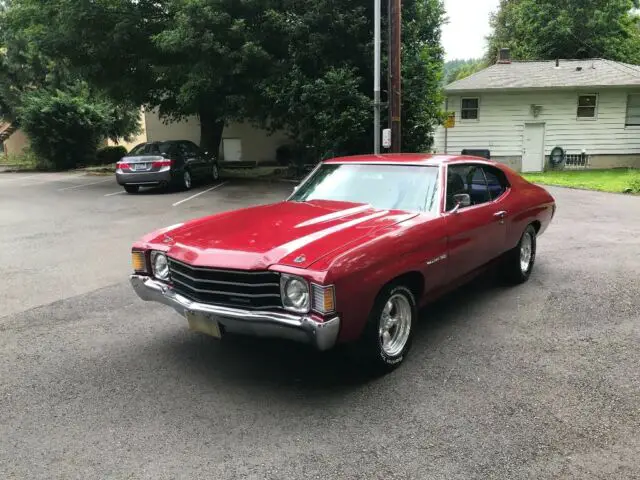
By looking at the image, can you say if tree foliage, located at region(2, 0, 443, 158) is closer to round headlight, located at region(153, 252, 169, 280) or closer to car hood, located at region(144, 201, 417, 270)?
car hood, located at region(144, 201, 417, 270)

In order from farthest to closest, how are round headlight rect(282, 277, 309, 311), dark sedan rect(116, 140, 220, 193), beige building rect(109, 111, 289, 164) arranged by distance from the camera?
beige building rect(109, 111, 289, 164)
dark sedan rect(116, 140, 220, 193)
round headlight rect(282, 277, 309, 311)

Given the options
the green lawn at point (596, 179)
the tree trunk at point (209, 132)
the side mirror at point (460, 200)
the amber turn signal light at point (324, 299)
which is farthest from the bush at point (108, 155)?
the amber turn signal light at point (324, 299)

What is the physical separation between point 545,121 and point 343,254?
2153 centimetres

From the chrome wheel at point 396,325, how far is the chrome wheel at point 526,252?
8.67 ft

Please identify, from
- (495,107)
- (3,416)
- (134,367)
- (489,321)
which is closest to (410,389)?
(489,321)

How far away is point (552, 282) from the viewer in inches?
241

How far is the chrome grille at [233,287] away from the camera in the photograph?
3.39 m

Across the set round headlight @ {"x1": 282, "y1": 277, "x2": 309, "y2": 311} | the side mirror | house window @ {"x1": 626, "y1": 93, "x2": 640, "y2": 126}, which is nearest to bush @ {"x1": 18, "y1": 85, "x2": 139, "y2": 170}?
house window @ {"x1": 626, "y1": 93, "x2": 640, "y2": 126}

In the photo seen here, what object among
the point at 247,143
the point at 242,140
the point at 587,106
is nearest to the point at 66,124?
the point at 242,140

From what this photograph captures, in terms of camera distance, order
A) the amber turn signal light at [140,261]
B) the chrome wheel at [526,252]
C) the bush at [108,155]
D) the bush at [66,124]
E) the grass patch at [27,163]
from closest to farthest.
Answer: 1. the amber turn signal light at [140,261]
2. the chrome wheel at [526,252]
3. the bush at [66,124]
4. the grass patch at [27,163]
5. the bush at [108,155]

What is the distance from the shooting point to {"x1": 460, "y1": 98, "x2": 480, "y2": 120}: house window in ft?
73.1

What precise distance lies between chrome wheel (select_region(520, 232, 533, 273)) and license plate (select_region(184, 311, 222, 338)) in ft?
12.7

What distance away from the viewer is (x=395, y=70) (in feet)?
39.4

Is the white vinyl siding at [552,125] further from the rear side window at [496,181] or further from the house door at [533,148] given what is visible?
the rear side window at [496,181]
